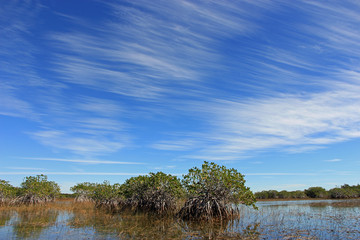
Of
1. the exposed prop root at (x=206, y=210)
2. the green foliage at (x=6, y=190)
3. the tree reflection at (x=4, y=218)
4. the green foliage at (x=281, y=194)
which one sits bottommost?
the green foliage at (x=281, y=194)

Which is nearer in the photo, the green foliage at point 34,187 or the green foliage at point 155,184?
the green foliage at point 155,184

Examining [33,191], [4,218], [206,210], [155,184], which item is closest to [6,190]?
[33,191]

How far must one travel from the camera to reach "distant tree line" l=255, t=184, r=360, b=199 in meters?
59.1

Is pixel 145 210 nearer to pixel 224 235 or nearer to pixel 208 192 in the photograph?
pixel 208 192

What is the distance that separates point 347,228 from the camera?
48.6ft

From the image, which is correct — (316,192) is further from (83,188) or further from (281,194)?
(83,188)

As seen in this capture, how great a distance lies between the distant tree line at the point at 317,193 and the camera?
194 feet

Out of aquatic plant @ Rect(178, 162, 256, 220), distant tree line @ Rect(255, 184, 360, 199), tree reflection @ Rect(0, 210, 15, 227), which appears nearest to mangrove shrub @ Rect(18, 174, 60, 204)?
tree reflection @ Rect(0, 210, 15, 227)

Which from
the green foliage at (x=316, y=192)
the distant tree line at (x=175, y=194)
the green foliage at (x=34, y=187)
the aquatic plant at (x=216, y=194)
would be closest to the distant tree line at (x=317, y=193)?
the green foliage at (x=316, y=192)

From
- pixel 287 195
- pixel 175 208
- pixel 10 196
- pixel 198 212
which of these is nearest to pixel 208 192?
pixel 198 212

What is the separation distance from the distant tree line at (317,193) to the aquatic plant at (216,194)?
5365 cm

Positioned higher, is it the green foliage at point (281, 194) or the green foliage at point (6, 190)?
the green foliage at point (6, 190)

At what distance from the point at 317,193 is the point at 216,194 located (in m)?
61.0

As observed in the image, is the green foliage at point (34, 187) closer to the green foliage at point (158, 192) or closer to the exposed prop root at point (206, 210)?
the green foliage at point (158, 192)
